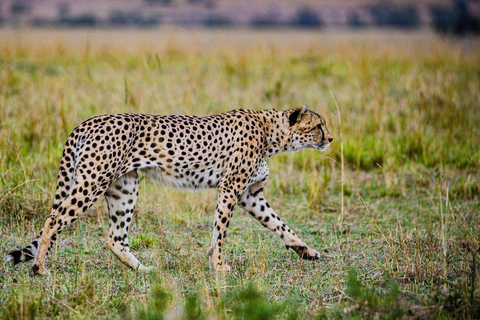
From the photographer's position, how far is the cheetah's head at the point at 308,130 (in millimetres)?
4609

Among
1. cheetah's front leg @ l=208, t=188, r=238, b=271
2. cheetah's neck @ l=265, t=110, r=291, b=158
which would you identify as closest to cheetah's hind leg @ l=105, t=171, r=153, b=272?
cheetah's front leg @ l=208, t=188, r=238, b=271

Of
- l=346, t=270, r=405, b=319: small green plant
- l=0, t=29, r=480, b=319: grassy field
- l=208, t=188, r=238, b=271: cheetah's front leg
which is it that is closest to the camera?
l=346, t=270, r=405, b=319: small green plant

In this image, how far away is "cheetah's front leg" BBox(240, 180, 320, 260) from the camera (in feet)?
14.3

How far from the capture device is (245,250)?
438cm

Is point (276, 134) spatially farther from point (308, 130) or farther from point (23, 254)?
point (23, 254)

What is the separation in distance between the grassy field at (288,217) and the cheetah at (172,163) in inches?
8.6

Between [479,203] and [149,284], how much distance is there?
3.33 metres

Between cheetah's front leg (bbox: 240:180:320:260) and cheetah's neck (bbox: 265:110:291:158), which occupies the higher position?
cheetah's neck (bbox: 265:110:291:158)

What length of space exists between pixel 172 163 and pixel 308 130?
3.63ft

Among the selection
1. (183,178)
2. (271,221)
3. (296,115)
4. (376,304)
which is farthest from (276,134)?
(376,304)

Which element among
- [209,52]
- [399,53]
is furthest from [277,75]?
[399,53]

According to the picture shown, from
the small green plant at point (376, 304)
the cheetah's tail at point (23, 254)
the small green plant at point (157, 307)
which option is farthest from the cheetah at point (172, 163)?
the small green plant at point (376, 304)

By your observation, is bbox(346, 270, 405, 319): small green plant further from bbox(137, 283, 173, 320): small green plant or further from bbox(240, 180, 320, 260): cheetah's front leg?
bbox(240, 180, 320, 260): cheetah's front leg

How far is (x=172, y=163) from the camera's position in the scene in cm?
407
